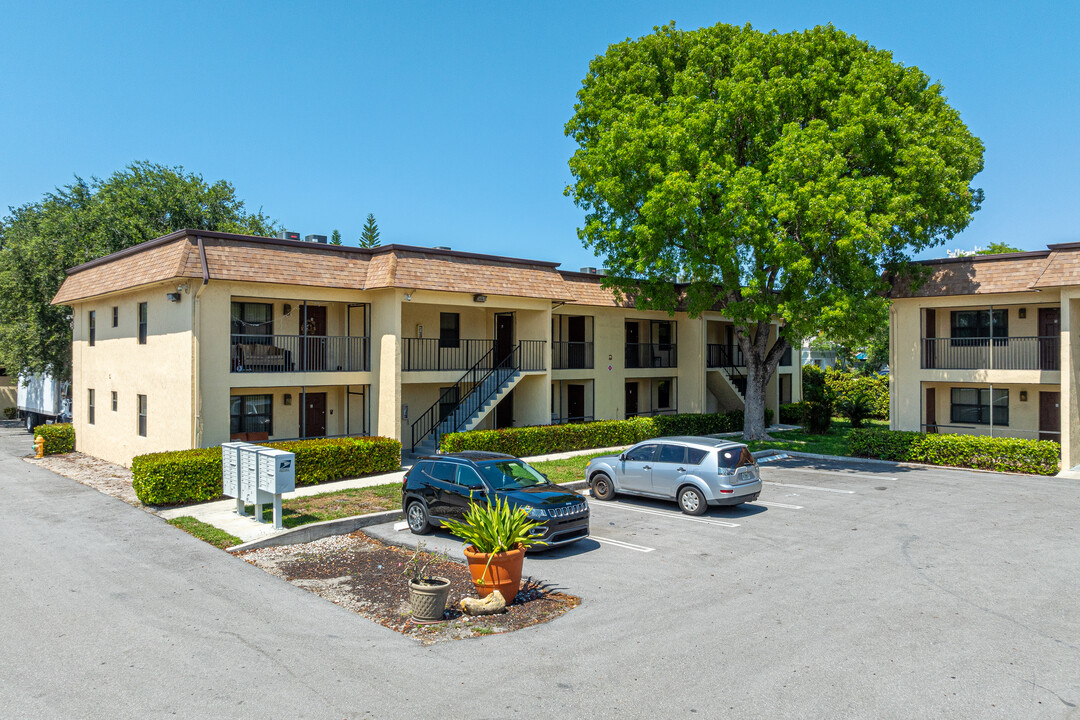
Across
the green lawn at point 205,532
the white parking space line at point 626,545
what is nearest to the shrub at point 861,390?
the white parking space line at point 626,545

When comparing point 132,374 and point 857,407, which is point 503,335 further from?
point 857,407

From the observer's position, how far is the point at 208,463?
52.7 ft

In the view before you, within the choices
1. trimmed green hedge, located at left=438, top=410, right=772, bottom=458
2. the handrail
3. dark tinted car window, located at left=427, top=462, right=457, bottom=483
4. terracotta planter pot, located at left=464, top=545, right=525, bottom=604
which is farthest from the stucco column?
terracotta planter pot, located at left=464, top=545, right=525, bottom=604

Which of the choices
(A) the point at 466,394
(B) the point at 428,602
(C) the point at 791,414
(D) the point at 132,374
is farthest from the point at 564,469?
(C) the point at 791,414

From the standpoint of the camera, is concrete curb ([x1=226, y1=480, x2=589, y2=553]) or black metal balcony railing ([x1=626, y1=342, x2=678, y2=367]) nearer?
concrete curb ([x1=226, y1=480, x2=589, y2=553])

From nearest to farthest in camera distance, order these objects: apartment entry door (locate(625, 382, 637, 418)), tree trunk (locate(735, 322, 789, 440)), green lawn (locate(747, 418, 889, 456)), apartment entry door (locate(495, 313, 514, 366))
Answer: green lawn (locate(747, 418, 889, 456)) < apartment entry door (locate(495, 313, 514, 366)) < tree trunk (locate(735, 322, 789, 440)) < apartment entry door (locate(625, 382, 637, 418))

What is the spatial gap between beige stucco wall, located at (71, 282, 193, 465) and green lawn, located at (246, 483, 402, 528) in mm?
4269

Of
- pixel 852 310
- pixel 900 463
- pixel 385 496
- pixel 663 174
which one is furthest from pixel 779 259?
pixel 385 496

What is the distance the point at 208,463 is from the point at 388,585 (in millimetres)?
7962

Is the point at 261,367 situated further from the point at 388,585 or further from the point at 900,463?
the point at 900,463

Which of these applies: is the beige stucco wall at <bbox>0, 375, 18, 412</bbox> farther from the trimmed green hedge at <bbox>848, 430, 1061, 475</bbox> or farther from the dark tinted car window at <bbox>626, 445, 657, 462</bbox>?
the trimmed green hedge at <bbox>848, 430, 1061, 475</bbox>

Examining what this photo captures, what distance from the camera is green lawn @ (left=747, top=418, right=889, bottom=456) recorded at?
2525cm

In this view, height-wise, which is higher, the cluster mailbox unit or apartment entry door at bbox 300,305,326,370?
apartment entry door at bbox 300,305,326,370

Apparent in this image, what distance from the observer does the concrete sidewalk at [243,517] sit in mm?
13367
